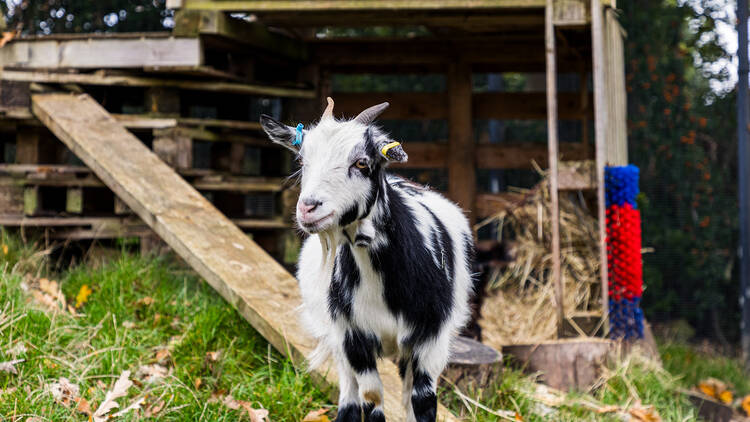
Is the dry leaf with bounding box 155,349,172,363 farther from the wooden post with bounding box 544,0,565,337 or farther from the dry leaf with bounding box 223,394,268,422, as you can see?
the wooden post with bounding box 544,0,565,337

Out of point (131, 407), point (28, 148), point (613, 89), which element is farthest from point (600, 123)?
point (28, 148)

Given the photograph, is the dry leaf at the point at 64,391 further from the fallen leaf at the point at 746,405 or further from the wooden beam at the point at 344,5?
the fallen leaf at the point at 746,405

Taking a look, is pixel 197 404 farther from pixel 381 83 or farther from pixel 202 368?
pixel 381 83

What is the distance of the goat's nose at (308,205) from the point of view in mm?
2441

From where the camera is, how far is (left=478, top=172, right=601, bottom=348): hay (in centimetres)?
591

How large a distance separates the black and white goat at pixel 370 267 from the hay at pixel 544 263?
2.87 m

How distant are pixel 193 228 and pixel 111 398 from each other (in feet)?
5.24

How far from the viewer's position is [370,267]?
279 centimetres

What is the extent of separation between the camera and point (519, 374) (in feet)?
15.1

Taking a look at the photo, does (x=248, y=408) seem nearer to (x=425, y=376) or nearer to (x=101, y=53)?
(x=425, y=376)

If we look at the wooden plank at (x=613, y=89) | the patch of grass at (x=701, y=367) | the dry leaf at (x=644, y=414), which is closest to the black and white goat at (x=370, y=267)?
the dry leaf at (x=644, y=414)

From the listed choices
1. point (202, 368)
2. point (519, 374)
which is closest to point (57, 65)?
point (202, 368)

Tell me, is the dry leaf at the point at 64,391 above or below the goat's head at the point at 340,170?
below

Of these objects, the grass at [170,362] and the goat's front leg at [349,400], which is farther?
the grass at [170,362]
